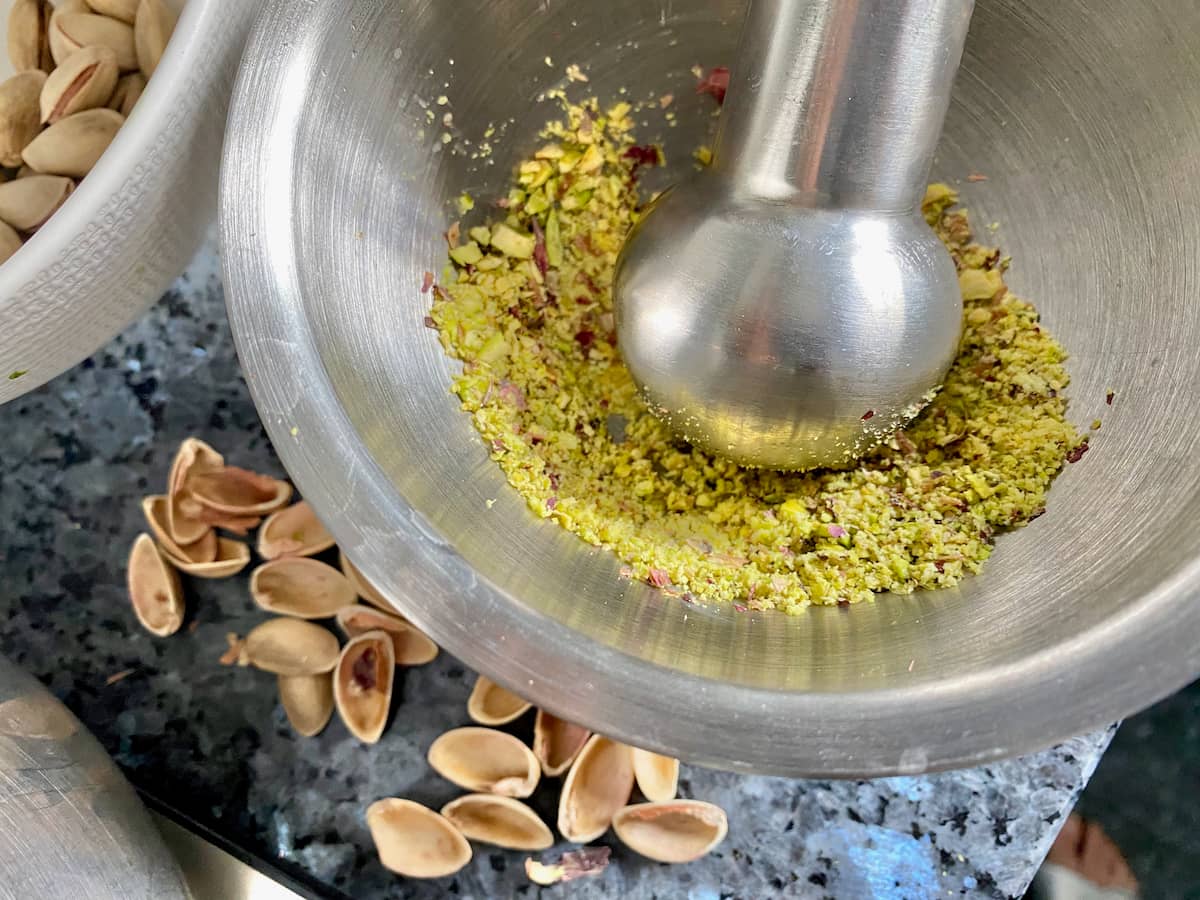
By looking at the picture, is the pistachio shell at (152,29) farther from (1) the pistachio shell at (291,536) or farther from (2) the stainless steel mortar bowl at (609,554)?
(1) the pistachio shell at (291,536)

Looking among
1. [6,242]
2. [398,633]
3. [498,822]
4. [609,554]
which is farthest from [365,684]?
[6,242]

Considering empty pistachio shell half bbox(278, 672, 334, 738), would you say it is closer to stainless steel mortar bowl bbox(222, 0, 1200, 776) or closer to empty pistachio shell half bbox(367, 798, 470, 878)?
empty pistachio shell half bbox(367, 798, 470, 878)

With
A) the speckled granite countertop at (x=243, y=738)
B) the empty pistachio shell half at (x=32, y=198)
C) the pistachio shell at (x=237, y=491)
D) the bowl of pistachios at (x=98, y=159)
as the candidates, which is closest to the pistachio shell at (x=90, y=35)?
the bowl of pistachios at (x=98, y=159)

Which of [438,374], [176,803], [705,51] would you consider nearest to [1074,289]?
[705,51]

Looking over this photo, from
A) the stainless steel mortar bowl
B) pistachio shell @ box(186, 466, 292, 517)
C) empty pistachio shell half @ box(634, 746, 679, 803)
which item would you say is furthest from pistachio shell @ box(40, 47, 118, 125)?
empty pistachio shell half @ box(634, 746, 679, 803)

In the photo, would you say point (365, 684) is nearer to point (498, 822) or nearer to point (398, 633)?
point (398, 633)

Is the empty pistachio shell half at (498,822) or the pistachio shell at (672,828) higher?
the pistachio shell at (672,828)

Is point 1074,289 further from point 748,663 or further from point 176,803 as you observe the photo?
point 176,803
